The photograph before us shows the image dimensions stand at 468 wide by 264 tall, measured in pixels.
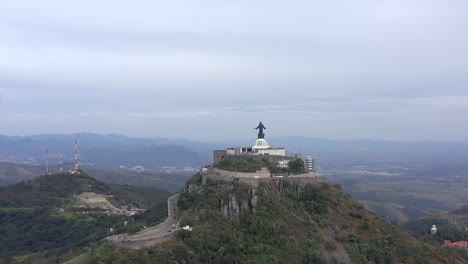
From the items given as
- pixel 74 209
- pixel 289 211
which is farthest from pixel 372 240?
pixel 74 209

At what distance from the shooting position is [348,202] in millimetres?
47000

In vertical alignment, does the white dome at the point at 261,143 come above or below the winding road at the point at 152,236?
above

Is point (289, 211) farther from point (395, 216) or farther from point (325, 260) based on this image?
point (395, 216)

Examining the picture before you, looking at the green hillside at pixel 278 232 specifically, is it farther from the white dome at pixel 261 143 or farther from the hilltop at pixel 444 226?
the hilltop at pixel 444 226

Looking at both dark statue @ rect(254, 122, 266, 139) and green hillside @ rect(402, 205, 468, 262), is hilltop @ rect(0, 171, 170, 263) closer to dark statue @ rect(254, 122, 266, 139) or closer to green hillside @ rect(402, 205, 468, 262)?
dark statue @ rect(254, 122, 266, 139)

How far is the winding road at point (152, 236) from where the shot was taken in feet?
121

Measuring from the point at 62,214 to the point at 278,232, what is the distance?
5680 centimetres

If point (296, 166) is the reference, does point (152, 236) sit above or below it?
below

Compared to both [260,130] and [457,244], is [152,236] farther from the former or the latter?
[457,244]

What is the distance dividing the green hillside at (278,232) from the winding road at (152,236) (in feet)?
3.72

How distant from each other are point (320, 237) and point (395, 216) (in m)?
102

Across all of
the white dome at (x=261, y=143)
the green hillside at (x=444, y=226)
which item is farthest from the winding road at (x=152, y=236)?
the green hillside at (x=444, y=226)

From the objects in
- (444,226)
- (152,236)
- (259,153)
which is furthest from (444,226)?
(152,236)

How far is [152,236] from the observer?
1526 inches
